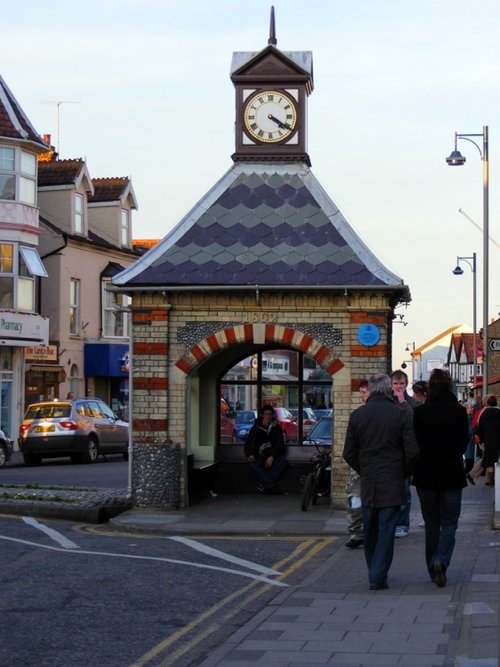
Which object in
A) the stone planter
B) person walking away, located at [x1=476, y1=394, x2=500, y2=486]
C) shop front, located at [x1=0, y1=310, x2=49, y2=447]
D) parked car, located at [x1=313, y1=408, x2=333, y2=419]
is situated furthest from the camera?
shop front, located at [x1=0, y1=310, x2=49, y2=447]

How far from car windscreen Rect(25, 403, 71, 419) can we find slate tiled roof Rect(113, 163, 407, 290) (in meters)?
15.8

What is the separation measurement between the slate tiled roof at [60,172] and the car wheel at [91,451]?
44.1ft

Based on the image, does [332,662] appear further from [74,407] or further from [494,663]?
[74,407]

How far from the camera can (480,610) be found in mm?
10086

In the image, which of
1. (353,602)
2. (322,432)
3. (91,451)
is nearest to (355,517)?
(353,602)

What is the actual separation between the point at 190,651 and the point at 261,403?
38.9 feet

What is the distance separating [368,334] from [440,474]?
7.01m

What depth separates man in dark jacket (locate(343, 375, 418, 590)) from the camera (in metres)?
11.5

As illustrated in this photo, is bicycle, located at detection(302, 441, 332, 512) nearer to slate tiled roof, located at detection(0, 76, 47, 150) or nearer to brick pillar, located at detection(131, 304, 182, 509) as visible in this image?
brick pillar, located at detection(131, 304, 182, 509)

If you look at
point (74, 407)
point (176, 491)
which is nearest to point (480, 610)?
point (176, 491)

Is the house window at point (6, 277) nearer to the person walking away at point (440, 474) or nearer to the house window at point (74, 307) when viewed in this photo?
the house window at point (74, 307)

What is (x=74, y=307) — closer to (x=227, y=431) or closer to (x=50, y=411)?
(x=50, y=411)

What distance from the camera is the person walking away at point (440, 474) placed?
1155 centimetres

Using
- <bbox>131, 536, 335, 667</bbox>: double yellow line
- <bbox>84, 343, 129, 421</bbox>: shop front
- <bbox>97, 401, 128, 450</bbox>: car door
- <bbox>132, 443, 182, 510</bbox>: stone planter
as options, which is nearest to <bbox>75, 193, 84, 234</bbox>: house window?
<bbox>84, 343, 129, 421</bbox>: shop front
